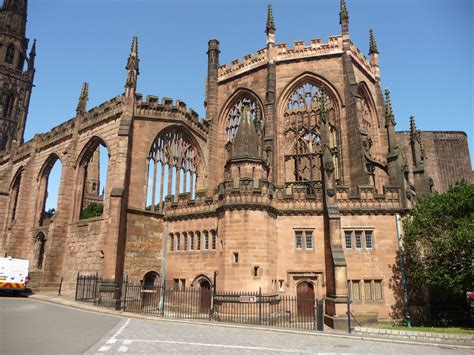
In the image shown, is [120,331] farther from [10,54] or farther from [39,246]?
[10,54]

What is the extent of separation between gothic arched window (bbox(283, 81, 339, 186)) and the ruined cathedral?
10 cm

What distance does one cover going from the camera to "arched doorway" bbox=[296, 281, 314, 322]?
2064 cm

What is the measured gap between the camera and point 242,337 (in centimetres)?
1305

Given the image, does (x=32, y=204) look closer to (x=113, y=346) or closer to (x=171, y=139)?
(x=171, y=139)

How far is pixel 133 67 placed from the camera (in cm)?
2617

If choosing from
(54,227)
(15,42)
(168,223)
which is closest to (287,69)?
(168,223)

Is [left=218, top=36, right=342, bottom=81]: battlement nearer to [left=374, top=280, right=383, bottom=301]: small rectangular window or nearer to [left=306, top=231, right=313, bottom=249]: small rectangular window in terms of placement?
[left=306, top=231, right=313, bottom=249]: small rectangular window

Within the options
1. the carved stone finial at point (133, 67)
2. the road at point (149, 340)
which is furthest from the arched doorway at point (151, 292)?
the carved stone finial at point (133, 67)

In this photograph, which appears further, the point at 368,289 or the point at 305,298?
→ the point at 305,298

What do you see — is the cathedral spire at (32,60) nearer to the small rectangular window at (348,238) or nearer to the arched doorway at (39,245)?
the arched doorway at (39,245)

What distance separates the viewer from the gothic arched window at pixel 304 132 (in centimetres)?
2836

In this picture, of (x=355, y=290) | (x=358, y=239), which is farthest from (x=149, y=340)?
(x=358, y=239)

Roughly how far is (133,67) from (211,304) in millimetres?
18134

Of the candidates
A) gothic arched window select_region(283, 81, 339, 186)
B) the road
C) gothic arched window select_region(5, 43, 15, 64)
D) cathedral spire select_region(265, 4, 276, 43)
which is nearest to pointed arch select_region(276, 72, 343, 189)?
gothic arched window select_region(283, 81, 339, 186)
